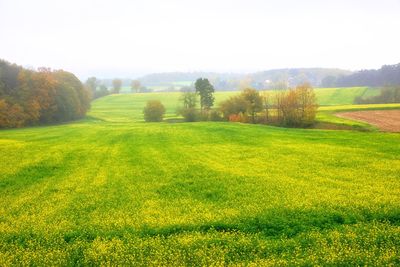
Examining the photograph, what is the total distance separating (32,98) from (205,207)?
85.2 m

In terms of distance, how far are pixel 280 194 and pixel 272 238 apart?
5733 mm

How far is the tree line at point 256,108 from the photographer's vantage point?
73.1 m

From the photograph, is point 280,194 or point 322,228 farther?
point 280,194

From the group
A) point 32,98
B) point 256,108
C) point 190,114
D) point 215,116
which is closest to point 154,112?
point 190,114

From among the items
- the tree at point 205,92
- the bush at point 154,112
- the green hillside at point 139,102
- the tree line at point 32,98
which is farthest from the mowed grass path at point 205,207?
the green hillside at point 139,102

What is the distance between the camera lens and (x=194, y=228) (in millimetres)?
16375

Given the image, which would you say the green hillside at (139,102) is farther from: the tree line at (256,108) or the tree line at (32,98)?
the tree line at (256,108)

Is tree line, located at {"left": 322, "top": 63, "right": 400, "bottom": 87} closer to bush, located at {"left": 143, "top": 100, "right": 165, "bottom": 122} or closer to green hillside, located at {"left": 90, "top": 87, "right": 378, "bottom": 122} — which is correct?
green hillside, located at {"left": 90, "top": 87, "right": 378, "bottom": 122}

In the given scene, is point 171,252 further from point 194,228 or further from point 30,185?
point 30,185

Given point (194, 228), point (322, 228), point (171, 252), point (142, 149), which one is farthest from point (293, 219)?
point (142, 149)

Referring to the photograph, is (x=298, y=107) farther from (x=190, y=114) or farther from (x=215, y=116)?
(x=190, y=114)

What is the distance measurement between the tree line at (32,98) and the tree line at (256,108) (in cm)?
2505

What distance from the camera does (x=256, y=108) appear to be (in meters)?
83.4

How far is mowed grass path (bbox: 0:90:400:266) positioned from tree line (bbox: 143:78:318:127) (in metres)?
37.6
